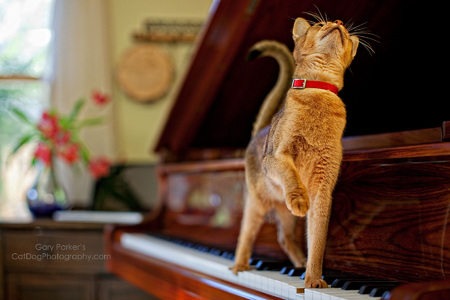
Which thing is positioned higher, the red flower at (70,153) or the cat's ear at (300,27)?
the cat's ear at (300,27)

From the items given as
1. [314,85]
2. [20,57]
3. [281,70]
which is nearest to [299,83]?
[314,85]

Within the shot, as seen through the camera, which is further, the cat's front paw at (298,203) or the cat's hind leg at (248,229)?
the cat's hind leg at (248,229)

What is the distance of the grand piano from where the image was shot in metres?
1.08

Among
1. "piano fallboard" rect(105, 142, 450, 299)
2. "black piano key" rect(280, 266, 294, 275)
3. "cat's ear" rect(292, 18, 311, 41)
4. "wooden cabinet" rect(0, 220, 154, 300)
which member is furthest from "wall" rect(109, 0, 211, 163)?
"cat's ear" rect(292, 18, 311, 41)

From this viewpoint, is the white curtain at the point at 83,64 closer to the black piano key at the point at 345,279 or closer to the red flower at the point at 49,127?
the red flower at the point at 49,127

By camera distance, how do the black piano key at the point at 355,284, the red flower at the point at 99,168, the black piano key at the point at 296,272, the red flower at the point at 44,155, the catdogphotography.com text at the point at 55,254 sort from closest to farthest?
the black piano key at the point at 355,284
the black piano key at the point at 296,272
the catdogphotography.com text at the point at 55,254
the red flower at the point at 44,155
the red flower at the point at 99,168

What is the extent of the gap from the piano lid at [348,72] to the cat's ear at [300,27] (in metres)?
0.13

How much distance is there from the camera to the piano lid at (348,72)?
1379 mm

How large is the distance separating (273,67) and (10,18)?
303 cm

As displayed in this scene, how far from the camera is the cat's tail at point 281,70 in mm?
1299

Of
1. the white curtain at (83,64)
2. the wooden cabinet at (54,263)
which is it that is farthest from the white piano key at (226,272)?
→ the white curtain at (83,64)

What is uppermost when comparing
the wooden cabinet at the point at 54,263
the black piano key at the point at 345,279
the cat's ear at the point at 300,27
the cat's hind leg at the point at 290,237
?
the cat's ear at the point at 300,27

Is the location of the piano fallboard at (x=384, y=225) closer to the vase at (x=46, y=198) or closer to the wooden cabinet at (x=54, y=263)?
the wooden cabinet at (x=54, y=263)

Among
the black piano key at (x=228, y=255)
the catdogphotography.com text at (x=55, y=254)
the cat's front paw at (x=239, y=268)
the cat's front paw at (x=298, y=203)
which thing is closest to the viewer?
the cat's front paw at (x=298, y=203)
